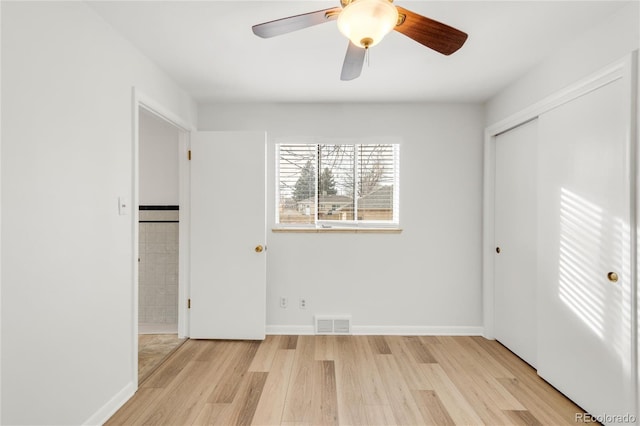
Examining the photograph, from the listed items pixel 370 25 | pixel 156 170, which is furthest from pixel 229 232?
pixel 370 25

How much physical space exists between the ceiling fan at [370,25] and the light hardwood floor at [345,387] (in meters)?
2.06

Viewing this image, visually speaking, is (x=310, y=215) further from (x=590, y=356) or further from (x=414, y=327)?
(x=590, y=356)

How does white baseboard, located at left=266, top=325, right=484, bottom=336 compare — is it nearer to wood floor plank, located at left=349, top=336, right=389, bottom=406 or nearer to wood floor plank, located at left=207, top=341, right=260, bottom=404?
wood floor plank, located at left=349, top=336, right=389, bottom=406

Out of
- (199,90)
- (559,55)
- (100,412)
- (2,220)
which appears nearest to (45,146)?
(2,220)

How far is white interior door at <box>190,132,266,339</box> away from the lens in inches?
123

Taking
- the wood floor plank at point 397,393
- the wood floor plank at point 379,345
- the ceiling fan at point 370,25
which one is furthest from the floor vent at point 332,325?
the ceiling fan at point 370,25

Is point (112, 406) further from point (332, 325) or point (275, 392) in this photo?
point (332, 325)

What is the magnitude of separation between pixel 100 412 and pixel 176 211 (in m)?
2.16

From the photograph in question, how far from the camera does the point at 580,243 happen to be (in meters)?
2.09

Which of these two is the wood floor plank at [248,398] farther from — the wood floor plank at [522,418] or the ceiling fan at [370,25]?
the ceiling fan at [370,25]

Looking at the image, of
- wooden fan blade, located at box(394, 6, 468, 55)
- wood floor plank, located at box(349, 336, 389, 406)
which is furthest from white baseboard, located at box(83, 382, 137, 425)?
wooden fan blade, located at box(394, 6, 468, 55)

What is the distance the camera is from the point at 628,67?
1.72 m

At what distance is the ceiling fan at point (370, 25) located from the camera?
120 cm

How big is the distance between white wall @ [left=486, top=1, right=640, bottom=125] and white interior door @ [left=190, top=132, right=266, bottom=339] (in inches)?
90.5
